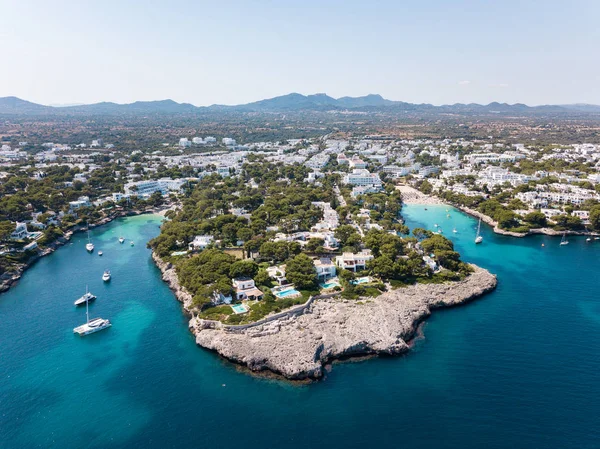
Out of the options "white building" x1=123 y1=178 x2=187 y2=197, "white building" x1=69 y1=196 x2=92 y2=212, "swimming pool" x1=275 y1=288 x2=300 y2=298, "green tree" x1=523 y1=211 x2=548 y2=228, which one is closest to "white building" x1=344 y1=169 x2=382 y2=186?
"green tree" x1=523 y1=211 x2=548 y2=228

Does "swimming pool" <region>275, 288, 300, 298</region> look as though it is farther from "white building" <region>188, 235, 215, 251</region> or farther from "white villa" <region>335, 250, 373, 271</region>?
"white building" <region>188, 235, 215, 251</region>

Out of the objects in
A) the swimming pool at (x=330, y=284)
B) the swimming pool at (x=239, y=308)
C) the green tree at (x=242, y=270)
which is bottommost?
the swimming pool at (x=239, y=308)

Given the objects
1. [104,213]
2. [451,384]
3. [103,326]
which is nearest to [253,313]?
[103,326]

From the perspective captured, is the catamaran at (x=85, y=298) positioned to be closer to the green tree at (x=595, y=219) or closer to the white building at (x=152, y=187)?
the white building at (x=152, y=187)

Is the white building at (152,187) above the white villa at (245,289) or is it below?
above

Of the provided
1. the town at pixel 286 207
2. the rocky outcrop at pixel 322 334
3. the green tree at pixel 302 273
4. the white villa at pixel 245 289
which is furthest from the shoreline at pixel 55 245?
the green tree at pixel 302 273

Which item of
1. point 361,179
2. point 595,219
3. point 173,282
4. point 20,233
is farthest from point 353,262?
point 361,179

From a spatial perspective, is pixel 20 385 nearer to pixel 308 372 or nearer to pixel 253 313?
pixel 253 313
